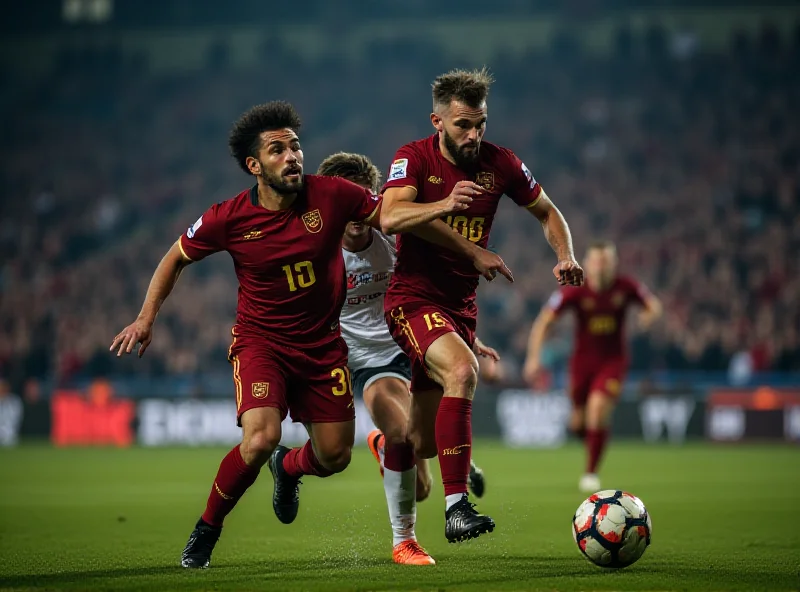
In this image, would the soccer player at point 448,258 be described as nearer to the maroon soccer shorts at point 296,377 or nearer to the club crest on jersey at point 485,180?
the club crest on jersey at point 485,180

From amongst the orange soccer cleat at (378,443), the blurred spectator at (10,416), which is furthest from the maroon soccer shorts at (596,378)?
the blurred spectator at (10,416)

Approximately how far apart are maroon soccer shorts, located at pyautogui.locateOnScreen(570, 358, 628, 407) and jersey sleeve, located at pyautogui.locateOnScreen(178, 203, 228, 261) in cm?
711

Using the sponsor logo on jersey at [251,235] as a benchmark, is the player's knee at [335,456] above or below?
below

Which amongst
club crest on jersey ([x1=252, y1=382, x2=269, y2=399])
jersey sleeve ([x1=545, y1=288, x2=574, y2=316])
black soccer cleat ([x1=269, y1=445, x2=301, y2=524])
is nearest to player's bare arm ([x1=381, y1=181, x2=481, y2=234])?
club crest on jersey ([x1=252, y1=382, x2=269, y2=399])

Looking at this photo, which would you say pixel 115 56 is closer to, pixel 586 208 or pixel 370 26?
pixel 370 26

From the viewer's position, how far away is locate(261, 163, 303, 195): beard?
653cm

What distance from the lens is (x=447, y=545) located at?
25.0ft

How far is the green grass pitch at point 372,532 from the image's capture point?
586 centimetres

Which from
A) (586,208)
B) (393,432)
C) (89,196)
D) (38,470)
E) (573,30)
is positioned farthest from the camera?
(573,30)

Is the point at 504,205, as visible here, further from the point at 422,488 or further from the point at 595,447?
the point at 422,488

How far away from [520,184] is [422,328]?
1.04 meters

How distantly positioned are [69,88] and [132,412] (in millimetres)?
14816

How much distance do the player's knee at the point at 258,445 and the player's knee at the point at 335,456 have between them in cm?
56

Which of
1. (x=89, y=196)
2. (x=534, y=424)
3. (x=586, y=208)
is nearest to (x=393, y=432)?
(x=534, y=424)
